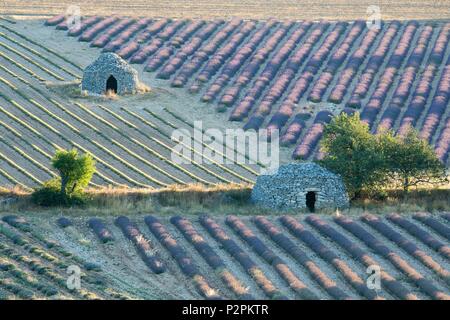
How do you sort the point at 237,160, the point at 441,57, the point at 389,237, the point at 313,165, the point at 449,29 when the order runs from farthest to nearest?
the point at 449,29, the point at 441,57, the point at 237,160, the point at 313,165, the point at 389,237

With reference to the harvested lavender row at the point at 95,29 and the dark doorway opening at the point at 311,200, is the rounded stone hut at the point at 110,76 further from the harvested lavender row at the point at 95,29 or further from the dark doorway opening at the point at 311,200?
the dark doorway opening at the point at 311,200

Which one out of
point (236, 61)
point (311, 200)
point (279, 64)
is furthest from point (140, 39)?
point (311, 200)

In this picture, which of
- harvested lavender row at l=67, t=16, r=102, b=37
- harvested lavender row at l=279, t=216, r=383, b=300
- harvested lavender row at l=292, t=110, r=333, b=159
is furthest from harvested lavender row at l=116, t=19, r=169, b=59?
harvested lavender row at l=279, t=216, r=383, b=300

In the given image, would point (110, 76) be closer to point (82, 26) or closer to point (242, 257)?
point (82, 26)

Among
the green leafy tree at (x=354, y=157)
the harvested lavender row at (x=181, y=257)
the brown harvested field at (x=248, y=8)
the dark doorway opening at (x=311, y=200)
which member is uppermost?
the brown harvested field at (x=248, y=8)

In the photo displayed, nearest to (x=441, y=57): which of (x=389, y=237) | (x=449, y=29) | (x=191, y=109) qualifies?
(x=449, y=29)

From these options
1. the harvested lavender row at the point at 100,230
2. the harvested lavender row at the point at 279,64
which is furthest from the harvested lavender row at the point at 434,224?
the harvested lavender row at the point at 279,64
